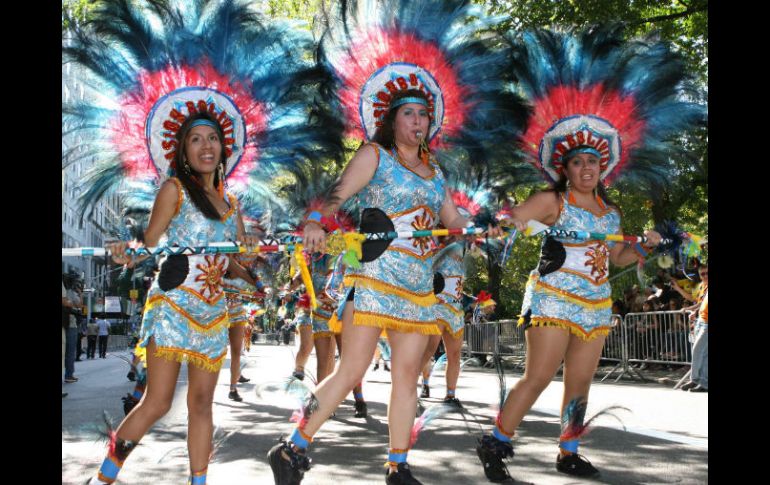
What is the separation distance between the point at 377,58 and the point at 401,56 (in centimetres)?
14

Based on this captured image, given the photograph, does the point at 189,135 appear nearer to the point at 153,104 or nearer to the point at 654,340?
the point at 153,104

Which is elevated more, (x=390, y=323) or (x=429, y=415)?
(x=390, y=323)

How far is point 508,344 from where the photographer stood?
20719mm

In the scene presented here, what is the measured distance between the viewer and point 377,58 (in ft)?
16.8

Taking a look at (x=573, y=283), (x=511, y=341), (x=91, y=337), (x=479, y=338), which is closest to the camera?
(x=573, y=283)

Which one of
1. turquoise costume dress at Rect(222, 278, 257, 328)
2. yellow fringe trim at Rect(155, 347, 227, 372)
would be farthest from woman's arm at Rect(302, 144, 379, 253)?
turquoise costume dress at Rect(222, 278, 257, 328)

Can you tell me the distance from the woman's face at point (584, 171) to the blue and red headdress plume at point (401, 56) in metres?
0.84

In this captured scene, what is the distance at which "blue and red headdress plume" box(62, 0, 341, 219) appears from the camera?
4848 mm

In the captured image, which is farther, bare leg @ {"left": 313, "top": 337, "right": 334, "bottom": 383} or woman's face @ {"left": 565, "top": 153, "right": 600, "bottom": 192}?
bare leg @ {"left": 313, "top": 337, "right": 334, "bottom": 383}

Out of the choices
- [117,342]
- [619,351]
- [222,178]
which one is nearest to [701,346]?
[619,351]

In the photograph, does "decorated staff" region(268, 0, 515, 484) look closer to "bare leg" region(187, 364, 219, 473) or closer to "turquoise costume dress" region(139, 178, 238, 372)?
"bare leg" region(187, 364, 219, 473)

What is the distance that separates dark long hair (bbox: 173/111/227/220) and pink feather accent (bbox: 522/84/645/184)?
2.05 meters
